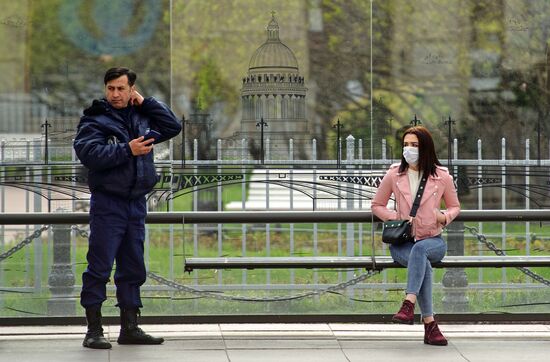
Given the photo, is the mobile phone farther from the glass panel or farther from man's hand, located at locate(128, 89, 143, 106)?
the glass panel

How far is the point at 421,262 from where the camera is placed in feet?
30.8

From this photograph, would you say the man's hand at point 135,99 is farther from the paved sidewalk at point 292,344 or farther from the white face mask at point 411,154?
the white face mask at point 411,154

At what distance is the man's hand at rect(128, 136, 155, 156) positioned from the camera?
9070 mm

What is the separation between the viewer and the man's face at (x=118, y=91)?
9203 mm

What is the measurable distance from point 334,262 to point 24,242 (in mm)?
2356

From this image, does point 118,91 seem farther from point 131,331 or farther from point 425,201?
point 425,201

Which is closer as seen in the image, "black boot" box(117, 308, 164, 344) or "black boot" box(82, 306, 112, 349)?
"black boot" box(82, 306, 112, 349)

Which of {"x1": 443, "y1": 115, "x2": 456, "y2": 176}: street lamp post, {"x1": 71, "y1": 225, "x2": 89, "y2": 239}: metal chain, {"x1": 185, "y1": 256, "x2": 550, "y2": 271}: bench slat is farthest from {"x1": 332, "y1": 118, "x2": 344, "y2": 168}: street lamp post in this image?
{"x1": 71, "y1": 225, "x2": 89, "y2": 239}: metal chain

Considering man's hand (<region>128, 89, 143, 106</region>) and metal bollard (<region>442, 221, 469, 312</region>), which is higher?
man's hand (<region>128, 89, 143, 106</region>)

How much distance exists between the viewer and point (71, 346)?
31.1 feet

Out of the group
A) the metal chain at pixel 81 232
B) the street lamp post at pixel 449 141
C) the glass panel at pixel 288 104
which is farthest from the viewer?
the street lamp post at pixel 449 141

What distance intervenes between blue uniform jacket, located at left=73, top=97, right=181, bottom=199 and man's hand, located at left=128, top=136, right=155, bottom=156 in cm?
4

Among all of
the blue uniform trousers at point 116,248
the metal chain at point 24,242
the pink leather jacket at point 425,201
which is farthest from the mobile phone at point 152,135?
the metal chain at point 24,242

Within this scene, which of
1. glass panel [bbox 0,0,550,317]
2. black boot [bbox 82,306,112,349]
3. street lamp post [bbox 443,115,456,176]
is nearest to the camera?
black boot [bbox 82,306,112,349]
